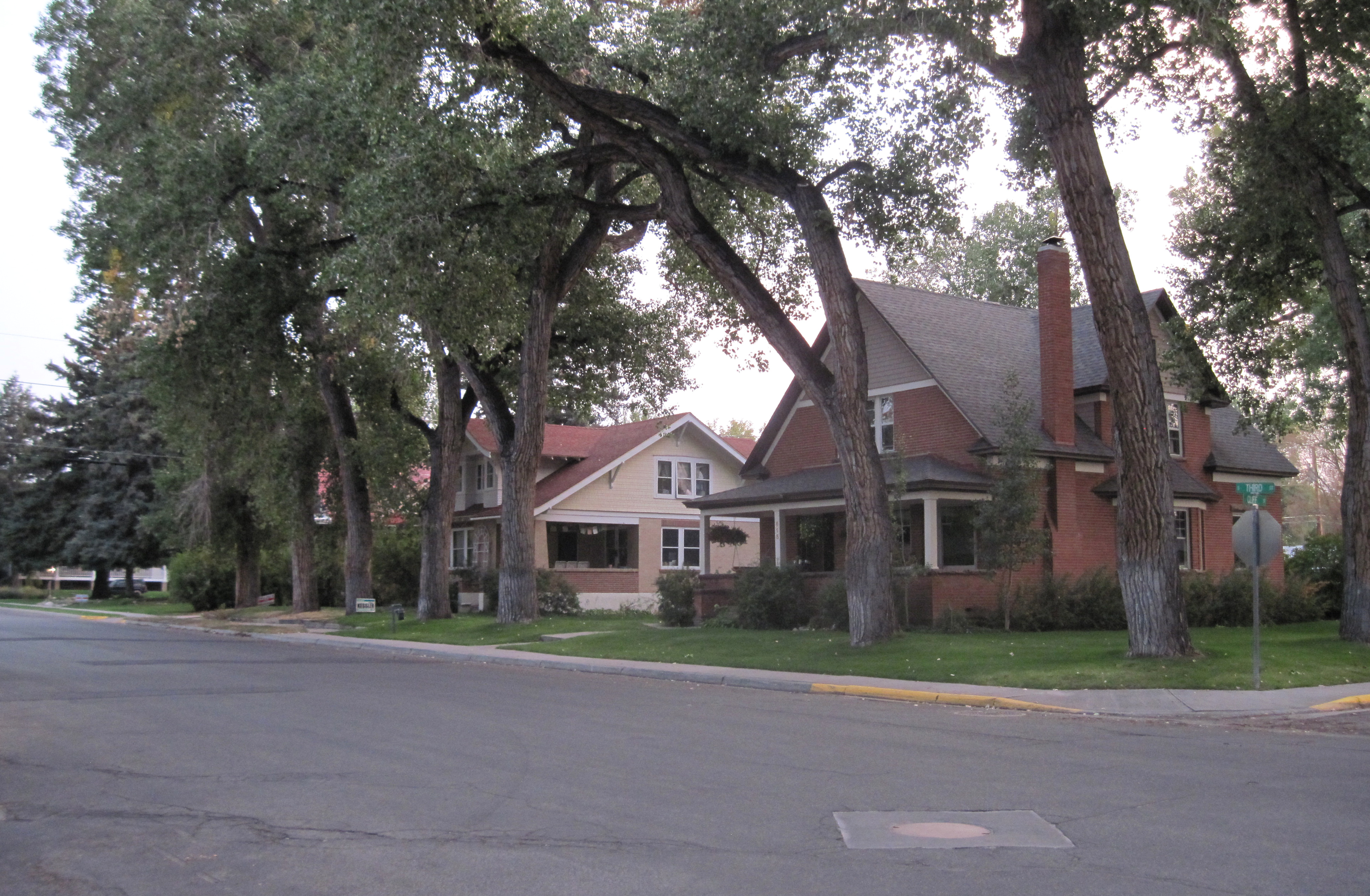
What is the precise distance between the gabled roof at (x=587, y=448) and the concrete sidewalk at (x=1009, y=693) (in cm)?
1961

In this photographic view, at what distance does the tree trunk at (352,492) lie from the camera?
109ft

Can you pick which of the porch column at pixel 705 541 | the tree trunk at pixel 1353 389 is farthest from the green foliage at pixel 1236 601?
the porch column at pixel 705 541

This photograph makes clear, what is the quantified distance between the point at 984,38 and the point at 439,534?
21535 millimetres

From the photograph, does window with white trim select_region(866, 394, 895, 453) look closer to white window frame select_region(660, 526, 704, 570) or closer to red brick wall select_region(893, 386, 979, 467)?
red brick wall select_region(893, 386, 979, 467)

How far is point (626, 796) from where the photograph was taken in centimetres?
846

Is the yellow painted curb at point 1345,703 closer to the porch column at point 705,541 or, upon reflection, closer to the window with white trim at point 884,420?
the window with white trim at point 884,420

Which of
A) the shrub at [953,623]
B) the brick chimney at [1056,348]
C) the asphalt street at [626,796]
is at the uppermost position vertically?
the brick chimney at [1056,348]

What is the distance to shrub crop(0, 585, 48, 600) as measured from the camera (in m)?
65.9

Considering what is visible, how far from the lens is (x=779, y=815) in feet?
25.6

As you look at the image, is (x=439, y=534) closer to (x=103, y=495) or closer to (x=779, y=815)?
(x=779, y=815)

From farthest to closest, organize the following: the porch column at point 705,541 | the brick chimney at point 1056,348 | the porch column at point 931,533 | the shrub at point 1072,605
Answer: the porch column at point 705,541
the brick chimney at point 1056,348
the porch column at point 931,533
the shrub at point 1072,605

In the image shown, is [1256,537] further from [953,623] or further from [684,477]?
[684,477]

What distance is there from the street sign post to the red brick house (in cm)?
863

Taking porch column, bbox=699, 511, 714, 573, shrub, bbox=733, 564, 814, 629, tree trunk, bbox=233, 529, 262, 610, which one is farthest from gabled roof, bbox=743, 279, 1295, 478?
tree trunk, bbox=233, 529, 262, 610
